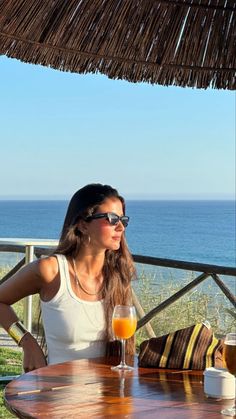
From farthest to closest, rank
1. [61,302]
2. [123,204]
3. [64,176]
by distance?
[64,176] → [123,204] → [61,302]

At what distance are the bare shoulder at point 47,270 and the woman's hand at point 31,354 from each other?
0.21 metres

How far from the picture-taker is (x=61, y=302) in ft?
8.49

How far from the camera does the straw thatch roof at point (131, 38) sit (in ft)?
9.71

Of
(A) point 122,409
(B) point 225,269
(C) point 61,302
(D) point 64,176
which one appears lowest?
(A) point 122,409

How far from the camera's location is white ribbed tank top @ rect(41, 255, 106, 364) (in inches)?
101

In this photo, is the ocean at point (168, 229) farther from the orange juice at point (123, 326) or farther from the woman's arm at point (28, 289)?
the orange juice at point (123, 326)

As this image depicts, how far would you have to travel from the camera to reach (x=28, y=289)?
264cm

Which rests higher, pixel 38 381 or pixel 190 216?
pixel 190 216

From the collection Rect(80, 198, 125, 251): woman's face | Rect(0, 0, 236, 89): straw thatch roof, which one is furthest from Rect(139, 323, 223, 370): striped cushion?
Rect(0, 0, 236, 89): straw thatch roof

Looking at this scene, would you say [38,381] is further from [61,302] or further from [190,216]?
[190,216]

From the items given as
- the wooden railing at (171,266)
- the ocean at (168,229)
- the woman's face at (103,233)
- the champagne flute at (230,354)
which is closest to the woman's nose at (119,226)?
the woman's face at (103,233)

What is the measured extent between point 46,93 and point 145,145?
322 inches

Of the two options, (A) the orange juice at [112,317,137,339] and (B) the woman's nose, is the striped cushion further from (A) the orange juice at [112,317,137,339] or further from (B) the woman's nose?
(B) the woman's nose

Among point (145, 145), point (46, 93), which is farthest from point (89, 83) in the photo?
point (145, 145)
